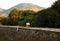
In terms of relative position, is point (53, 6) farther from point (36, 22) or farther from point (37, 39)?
point (37, 39)

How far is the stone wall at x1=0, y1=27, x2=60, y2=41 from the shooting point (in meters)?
12.0

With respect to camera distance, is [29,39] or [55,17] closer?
[29,39]

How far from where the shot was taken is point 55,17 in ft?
68.3

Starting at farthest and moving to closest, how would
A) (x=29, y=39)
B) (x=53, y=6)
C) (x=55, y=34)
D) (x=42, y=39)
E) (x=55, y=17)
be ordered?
(x=53, y=6), (x=55, y=17), (x=29, y=39), (x=42, y=39), (x=55, y=34)

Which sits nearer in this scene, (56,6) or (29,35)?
(29,35)

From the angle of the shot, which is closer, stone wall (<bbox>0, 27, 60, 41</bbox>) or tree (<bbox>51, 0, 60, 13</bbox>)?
stone wall (<bbox>0, 27, 60, 41</bbox>)

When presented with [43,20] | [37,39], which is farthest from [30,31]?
[43,20]

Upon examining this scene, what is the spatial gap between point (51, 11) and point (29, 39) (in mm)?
6465

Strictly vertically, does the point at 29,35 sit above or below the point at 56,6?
below

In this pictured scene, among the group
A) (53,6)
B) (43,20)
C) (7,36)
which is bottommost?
(7,36)

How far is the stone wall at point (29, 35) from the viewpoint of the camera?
11984mm

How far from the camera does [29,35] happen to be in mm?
15586

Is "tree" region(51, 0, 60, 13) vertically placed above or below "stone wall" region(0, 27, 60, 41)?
above

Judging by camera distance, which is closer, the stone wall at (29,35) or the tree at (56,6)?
the stone wall at (29,35)
